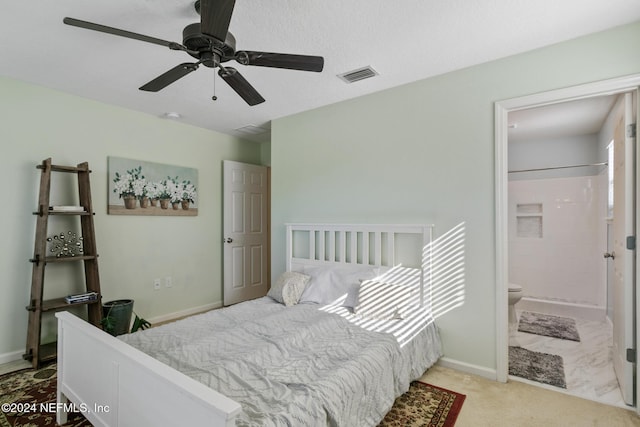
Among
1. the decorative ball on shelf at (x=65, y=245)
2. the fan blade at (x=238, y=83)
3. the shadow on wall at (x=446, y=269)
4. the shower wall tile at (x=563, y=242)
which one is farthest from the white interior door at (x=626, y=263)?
the decorative ball on shelf at (x=65, y=245)

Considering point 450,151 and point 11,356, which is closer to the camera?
point 450,151

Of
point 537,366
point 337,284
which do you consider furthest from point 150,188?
point 537,366

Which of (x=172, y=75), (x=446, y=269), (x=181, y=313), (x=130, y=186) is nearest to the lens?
(x=172, y=75)

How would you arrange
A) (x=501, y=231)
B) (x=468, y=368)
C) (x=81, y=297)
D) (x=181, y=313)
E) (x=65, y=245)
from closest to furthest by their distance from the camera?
1. (x=501, y=231)
2. (x=468, y=368)
3. (x=81, y=297)
4. (x=65, y=245)
5. (x=181, y=313)

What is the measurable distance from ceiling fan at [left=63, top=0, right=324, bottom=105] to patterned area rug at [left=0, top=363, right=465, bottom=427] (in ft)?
7.04

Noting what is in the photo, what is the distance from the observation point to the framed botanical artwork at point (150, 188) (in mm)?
3494

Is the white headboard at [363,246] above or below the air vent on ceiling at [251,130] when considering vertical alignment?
below

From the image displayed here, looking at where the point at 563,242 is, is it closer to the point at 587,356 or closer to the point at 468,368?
the point at 587,356

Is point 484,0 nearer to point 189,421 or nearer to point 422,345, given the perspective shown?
point 422,345

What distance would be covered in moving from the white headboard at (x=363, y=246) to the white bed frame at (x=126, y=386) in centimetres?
2

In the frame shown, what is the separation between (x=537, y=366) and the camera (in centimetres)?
270

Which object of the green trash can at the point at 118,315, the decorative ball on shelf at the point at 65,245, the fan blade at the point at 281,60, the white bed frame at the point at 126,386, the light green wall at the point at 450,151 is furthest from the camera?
the green trash can at the point at 118,315

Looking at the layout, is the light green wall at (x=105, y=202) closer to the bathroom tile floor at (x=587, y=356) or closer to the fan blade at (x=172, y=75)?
the fan blade at (x=172, y=75)

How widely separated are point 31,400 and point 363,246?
8.92ft
